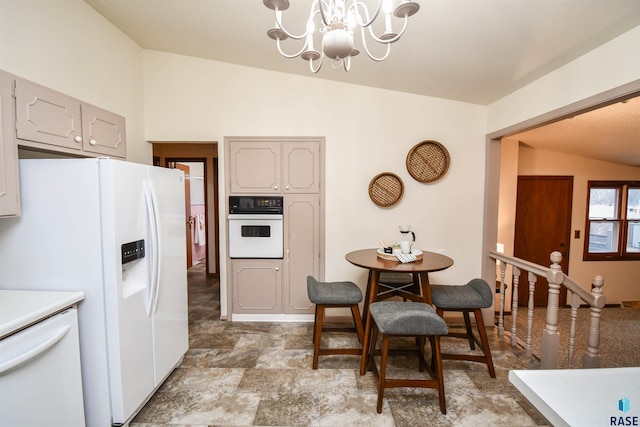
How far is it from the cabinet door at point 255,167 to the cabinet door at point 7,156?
179 cm

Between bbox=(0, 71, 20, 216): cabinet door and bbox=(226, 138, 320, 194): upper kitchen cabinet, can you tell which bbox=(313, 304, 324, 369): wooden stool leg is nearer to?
bbox=(226, 138, 320, 194): upper kitchen cabinet

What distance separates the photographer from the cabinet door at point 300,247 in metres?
3.16

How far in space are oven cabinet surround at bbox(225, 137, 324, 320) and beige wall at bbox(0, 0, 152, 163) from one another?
1027 millimetres

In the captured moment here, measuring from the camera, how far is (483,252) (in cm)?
314

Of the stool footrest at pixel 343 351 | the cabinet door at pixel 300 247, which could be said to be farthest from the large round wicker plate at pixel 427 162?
the stool footrest at pixel 343 351

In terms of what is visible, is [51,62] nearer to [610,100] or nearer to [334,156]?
[334,156]

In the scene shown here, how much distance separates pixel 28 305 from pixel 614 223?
283 inches

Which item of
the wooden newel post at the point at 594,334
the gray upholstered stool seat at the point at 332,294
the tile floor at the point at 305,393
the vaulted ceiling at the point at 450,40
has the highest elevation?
the vaulted ceiling at the point at 450,40

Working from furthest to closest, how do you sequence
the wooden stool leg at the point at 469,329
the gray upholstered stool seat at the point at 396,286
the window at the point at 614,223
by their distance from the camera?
the window at the point at 614,223 → the wooden stool leg at the point at 469,329 → the gray upholstered stool seat at the point at 396,286

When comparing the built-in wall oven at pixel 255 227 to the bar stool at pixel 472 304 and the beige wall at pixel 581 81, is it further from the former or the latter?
the beige wall at pixel 581 81

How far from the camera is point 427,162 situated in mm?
3094

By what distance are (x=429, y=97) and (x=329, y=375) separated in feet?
9.40

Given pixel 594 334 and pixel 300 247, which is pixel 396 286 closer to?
pixel 300 247

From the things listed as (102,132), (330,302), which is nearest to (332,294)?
(330,302)
